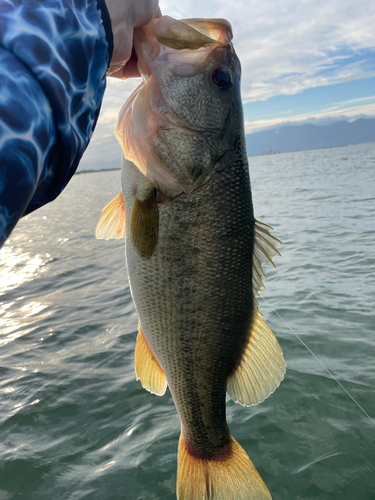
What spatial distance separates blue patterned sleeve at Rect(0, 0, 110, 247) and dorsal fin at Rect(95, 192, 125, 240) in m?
1.03

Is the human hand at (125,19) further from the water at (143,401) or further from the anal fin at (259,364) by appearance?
the water at (143,401)

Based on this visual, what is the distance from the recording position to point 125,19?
149 cm

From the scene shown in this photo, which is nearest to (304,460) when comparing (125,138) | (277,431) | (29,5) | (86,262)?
(277,431)

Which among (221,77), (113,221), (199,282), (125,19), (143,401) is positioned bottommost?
(143,401)

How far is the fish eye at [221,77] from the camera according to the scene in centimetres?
197

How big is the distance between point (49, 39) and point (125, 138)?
1.06m

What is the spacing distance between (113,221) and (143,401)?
8.89 ft

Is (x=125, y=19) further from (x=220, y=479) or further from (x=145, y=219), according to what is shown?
(x=220, y=479)

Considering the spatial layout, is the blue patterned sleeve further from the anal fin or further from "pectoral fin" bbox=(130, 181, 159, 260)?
the anal fin

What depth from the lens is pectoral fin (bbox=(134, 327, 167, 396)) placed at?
2273 mm

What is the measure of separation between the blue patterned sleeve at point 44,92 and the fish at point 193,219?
0.73 metres

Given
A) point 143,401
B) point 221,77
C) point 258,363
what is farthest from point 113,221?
point 143,401

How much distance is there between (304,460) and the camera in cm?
322

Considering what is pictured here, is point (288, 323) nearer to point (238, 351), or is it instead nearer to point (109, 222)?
point (238, 351)
